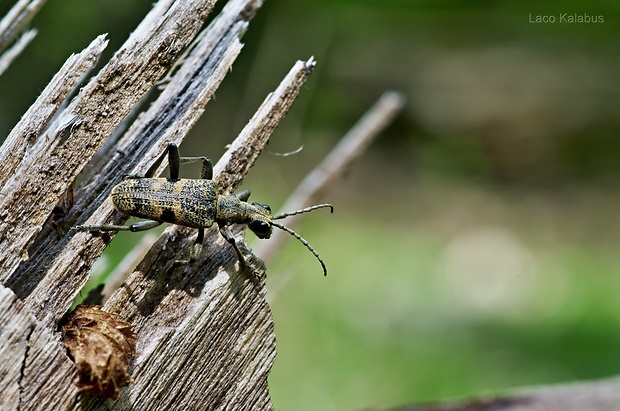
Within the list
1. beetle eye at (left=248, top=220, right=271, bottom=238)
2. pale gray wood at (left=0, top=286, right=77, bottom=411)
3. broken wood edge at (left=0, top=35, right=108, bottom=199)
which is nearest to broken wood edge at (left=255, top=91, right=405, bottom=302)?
beetle eye at (left=248, top=220, right=271, bottom=238)

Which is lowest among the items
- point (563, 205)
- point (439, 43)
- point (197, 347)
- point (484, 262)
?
point (563, 205)

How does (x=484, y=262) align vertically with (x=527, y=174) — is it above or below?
above

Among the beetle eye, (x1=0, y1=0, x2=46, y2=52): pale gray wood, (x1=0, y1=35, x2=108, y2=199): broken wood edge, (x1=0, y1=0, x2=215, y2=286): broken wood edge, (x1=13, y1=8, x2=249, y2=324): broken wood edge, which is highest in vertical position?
(x1=0, y1=0, x2=46, y2=52): pale gray wood

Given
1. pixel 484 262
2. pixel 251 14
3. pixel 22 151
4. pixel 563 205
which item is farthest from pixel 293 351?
pixel 563 205

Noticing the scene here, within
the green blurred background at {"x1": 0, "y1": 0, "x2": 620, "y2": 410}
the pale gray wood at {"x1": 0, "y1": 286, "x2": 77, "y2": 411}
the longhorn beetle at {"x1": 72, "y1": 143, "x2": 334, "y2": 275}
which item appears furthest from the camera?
the green blurred background at {"x1": 0, "y1": 0, "x2": 620, "y2": 410}

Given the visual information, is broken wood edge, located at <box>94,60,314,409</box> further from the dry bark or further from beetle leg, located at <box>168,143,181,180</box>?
beetle leg, located at <box>168,143,181,180</box>

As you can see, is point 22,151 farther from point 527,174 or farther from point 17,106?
point 527,174

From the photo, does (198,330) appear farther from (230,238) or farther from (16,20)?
(16,20)
